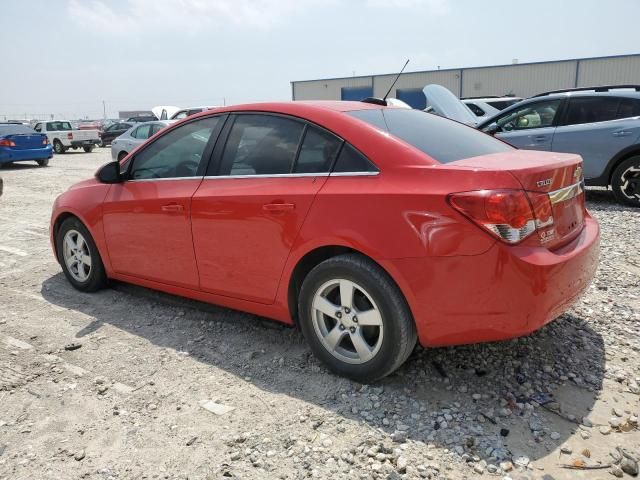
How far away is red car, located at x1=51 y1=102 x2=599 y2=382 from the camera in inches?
100

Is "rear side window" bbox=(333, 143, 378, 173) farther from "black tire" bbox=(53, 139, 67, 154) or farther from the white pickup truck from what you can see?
"black tire" bbox=(53, 139, 67, 154)

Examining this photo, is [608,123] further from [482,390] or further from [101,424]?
[101,424]

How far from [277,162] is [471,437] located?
1.89m

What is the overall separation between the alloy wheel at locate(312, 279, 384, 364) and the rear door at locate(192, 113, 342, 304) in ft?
1.16

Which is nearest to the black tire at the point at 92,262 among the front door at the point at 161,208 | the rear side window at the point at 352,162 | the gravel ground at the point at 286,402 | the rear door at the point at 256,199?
the front door at the point at 161,208

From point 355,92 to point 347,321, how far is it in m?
44.2

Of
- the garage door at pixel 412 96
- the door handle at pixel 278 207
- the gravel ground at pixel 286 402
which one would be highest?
the garage door at pixel 412 96

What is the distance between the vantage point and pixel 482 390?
2945mm

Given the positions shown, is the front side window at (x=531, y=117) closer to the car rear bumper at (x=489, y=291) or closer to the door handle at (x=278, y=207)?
the car rear bumper at (x=489, y=291)

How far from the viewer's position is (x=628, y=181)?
7652 millimetres

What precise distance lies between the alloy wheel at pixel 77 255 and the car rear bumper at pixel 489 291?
3.14m

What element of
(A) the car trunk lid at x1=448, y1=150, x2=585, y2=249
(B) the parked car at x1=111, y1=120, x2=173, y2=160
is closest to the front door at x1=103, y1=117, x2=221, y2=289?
(A) the car trunk lid at x1=448, y1=150, x2=585, y2=249

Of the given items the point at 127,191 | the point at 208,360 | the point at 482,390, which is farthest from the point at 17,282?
the point at 482,390

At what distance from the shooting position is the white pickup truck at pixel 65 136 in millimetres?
23859
